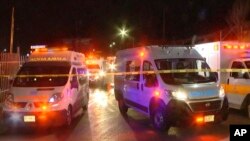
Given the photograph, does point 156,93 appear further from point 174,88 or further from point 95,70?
point 95,70

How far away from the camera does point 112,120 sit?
1309cm

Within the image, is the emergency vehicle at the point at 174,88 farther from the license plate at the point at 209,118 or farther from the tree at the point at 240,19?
the tree at the point at 240,19

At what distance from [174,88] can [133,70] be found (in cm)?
299

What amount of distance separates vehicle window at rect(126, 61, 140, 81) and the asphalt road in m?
1.34

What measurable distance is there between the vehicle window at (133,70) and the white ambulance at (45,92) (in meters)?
1.66

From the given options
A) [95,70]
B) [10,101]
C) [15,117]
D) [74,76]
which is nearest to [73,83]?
[74,76]

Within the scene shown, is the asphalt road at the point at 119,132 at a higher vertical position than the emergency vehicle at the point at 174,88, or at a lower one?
lower

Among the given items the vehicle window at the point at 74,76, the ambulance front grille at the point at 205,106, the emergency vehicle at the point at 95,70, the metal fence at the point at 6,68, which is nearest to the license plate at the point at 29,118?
the vehicle window at the point at 74,76

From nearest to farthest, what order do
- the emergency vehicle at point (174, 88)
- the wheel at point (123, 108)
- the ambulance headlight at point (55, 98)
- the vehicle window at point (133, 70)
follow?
the emergency vehicle at point (174, 88), the ambulance headlight at point (55, 98), the vehicle window at point (133, 70), the wheel at point (123, 108)

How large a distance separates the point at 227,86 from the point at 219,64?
897 mm

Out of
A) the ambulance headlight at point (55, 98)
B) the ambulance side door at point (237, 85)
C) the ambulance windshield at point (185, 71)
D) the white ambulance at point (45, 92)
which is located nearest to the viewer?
the ambulance windshield at point (185, 71)

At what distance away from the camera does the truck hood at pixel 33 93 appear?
1099cm

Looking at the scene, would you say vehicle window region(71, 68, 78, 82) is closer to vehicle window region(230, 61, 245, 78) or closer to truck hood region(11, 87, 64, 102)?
truck hood region(11, 87, 64, 102)

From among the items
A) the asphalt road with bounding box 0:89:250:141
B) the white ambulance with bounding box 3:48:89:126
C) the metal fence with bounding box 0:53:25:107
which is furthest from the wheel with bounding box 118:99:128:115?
the metal fence with bounding box 0:53:25:107
